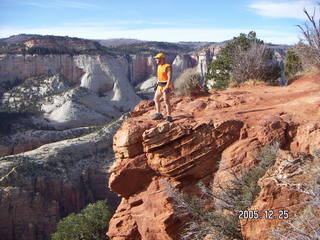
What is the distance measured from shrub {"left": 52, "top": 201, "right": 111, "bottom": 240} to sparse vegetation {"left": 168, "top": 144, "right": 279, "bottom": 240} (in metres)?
11.7

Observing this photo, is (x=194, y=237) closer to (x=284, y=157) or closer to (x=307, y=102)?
(x=284, y=157)

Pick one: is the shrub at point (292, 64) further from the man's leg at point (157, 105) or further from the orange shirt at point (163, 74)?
the man's leg at point (157, 105)

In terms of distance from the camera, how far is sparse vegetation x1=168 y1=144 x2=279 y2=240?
8008 millimetres

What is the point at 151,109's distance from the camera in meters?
12.3

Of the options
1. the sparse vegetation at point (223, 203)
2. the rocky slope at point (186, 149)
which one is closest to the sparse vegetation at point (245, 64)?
the rocky slope at point (186, 149)

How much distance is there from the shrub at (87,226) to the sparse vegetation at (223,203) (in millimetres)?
11740

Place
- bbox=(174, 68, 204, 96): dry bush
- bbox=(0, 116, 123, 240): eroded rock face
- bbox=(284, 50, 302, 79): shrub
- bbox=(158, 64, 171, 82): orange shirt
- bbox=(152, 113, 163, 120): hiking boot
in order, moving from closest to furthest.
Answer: bbox=(152, 113, 163, 120): hiking boot < bbox=(158, 64, 171, 82): orange shirt < bbox=(174, 68, 204, 96): dry bush < bbox=(284, 50, 302, 79): shrub < bbox=(0, 116, 123, 240): eroded rock face

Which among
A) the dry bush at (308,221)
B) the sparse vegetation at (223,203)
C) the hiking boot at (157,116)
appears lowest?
the sparse vegetation at (223,203)

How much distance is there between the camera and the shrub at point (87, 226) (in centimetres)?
2017

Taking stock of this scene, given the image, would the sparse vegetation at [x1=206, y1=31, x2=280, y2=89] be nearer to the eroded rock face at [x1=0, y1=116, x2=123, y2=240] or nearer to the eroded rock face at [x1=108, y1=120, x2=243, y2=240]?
the eroded rock face at [x1=108, y1=120, x2=243, y2=240]

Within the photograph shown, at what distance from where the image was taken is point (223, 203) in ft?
27.7

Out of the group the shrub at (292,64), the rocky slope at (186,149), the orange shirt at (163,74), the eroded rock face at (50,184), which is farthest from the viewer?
the eroded rock face at (50,184)

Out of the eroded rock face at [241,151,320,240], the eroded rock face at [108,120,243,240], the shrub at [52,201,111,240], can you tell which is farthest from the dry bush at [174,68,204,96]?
the shrub at [52,201,111,240]

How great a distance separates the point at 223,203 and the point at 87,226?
1305cm
